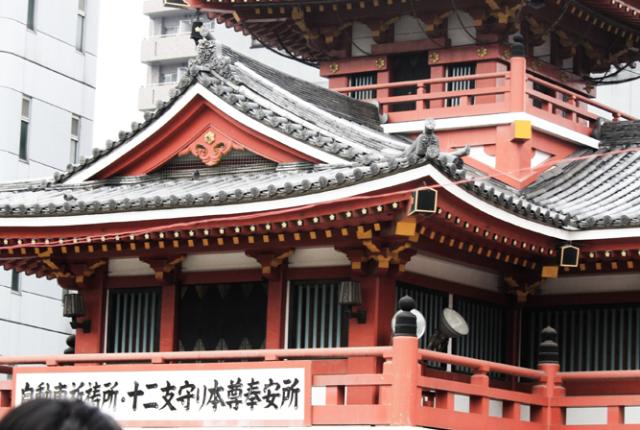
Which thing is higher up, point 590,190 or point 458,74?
point 458,74

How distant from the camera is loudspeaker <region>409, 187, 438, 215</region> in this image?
1420 cm

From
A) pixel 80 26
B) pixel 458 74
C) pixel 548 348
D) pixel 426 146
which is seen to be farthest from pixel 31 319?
pixel 426 146

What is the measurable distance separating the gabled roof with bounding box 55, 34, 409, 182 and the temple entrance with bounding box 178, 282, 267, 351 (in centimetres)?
206

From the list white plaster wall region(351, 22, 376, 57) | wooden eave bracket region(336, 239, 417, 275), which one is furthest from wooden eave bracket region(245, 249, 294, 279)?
white plaster wall region(351, 22, 376, 57)

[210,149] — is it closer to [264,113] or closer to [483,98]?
[264,113]

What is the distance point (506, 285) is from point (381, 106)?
419 centimetres

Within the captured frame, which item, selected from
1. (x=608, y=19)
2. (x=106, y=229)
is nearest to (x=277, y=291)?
(x=106, y=229)

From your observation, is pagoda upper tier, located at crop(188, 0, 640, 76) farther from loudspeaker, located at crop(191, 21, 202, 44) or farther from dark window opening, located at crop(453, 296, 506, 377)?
dark window opening, located at crop(453, 296, 506, 377)

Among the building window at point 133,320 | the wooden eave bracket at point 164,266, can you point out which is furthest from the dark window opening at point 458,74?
the building window at point 133,320

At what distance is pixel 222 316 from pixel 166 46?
120ft

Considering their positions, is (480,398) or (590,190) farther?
Result: (590,190)

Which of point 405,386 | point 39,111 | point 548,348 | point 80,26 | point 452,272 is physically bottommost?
point 405,386

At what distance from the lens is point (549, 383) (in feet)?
54.4

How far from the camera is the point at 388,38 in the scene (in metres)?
21.6
